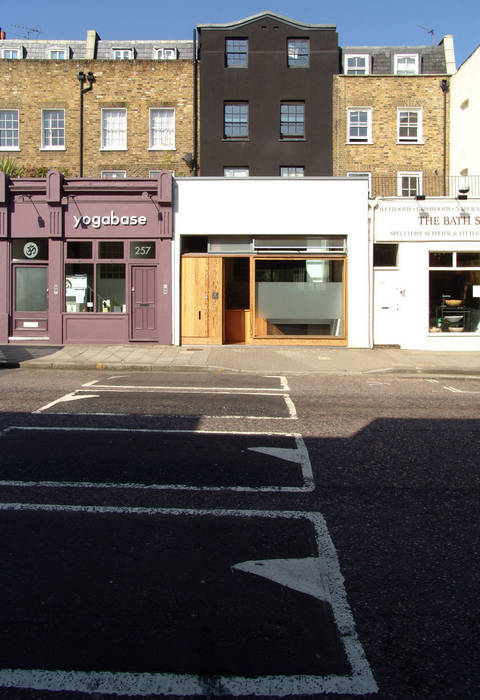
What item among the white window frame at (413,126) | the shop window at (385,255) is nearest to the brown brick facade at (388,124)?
the white window frame at (413,126)

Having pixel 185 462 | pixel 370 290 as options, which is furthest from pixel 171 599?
pixel 370 290

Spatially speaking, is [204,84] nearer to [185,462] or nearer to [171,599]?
[185,462]

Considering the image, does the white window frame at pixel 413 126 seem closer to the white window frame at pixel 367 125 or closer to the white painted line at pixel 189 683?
the white window frame at pixel 367 125

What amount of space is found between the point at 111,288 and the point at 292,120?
1231 cm

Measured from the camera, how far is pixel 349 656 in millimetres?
2898

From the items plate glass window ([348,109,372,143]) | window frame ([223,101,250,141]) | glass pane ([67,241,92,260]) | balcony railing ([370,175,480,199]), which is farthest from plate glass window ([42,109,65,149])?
balcony railing ([370,175,480,199])

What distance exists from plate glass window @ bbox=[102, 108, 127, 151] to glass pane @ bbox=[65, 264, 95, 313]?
9117 mm

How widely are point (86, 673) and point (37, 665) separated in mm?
237

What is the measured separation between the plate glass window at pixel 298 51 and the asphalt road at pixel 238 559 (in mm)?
22235

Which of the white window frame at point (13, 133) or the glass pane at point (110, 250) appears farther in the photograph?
the white window frame at point (13, 133)

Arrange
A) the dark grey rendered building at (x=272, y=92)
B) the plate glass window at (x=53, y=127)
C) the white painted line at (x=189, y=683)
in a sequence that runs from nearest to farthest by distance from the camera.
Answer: the white painted line at (x=189, y=683)
the plate glass window at (x=53, y=127)
the dark grey rendered building at (x=272, y=92)

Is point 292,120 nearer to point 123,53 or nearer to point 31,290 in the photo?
point 123,53

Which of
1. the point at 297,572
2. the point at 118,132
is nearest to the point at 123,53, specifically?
the point at 118,132

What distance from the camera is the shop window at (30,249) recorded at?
18812 mm
